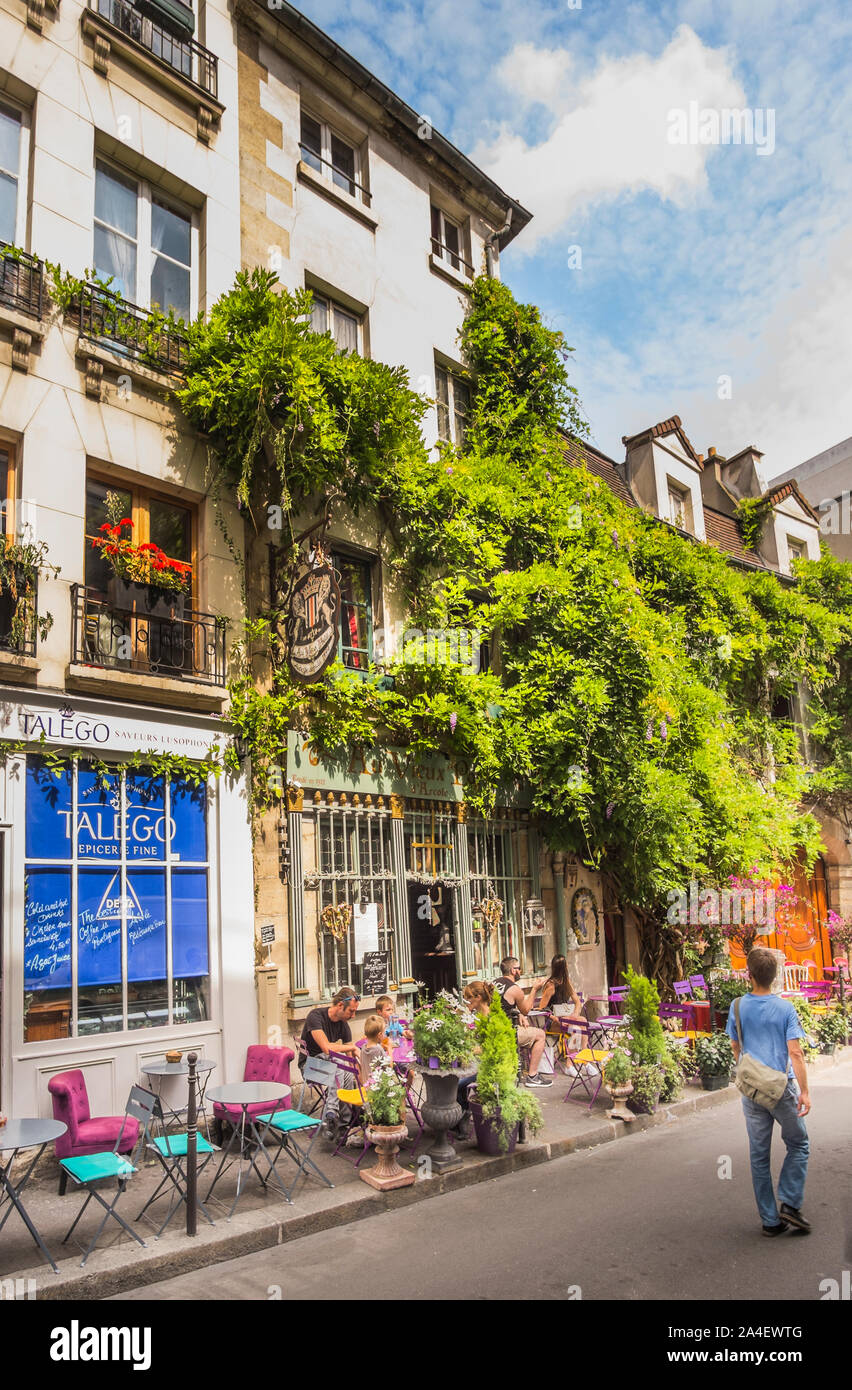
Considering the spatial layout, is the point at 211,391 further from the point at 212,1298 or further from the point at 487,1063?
the point at 212,1298

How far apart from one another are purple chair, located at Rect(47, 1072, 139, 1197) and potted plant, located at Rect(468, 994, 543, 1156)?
2.93 m

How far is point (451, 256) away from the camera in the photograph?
15680 mm

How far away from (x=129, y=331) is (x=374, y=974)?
785 cm

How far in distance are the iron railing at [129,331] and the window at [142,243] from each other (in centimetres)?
26

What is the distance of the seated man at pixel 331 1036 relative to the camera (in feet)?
27.6

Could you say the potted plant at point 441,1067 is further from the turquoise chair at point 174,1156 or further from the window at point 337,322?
the window at point 337,322

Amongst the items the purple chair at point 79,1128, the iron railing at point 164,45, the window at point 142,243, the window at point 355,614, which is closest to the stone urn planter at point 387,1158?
the purple chair at point 79,1128

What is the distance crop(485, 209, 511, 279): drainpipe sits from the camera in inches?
640

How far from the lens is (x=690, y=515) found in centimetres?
2116

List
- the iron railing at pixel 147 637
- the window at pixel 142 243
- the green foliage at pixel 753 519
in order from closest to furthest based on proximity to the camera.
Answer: the iron railing at pixel 147 637, the window at pixel 142 243, the green foliage at pixel 753 519

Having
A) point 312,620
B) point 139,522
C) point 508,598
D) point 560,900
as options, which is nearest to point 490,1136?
point 312,620

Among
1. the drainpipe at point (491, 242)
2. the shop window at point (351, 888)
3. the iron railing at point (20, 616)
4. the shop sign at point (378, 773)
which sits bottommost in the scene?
the shop window at point (351, 888)

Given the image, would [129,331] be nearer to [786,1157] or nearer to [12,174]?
[12,174]
